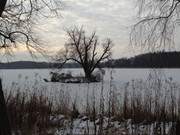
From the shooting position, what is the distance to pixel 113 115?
42.1 feet

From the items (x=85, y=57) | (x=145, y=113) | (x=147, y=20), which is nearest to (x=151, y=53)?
(x=147, y=20)

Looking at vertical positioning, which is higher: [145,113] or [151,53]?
[151,53]

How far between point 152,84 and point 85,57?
58227 millimetres

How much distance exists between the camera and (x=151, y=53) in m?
11.5

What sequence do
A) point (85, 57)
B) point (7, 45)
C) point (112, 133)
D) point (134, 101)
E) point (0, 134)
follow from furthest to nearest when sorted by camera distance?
1. point (85, 57)
2. point (7, 45)
3. point (134, 101)
4. point (112, 133)
5. point (0, 134)

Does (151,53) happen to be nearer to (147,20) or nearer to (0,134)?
(147,20)

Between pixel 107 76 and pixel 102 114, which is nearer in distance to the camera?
pixel 102 114

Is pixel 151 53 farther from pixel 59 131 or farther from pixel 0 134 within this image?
pixel 0 134

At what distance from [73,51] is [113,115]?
2330 inches

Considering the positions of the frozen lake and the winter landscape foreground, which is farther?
the frozen lake

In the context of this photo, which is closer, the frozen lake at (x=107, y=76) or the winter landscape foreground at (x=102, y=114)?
the winter landscape foreground at (x=102, y=114)

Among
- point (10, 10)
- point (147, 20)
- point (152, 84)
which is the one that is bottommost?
point (152, 84)

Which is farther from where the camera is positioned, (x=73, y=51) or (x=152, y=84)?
(x=73, y=51)

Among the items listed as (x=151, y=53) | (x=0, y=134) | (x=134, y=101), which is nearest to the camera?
(x=0, y=134)
